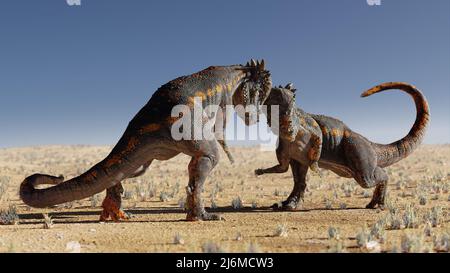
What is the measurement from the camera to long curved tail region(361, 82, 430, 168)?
32.8 ft

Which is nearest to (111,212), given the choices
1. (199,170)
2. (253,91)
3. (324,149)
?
(199,170)

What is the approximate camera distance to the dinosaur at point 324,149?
29.0 feet

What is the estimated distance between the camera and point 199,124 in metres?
7.30

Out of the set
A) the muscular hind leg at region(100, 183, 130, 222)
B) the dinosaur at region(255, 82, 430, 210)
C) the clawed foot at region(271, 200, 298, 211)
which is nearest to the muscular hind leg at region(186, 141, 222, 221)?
the muscular hind leg at region(100, 183, 130, 222)

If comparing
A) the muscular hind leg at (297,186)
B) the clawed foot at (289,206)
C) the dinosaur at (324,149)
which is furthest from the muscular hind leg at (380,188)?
the clawed foot at (289,206)

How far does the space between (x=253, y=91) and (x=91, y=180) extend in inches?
158

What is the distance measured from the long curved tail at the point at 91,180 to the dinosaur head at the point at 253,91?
8.76ft

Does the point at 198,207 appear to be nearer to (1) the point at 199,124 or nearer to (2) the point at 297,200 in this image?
(1) the point at 199,124

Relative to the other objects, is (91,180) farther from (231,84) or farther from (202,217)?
(231,84)

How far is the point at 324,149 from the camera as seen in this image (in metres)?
9.27
